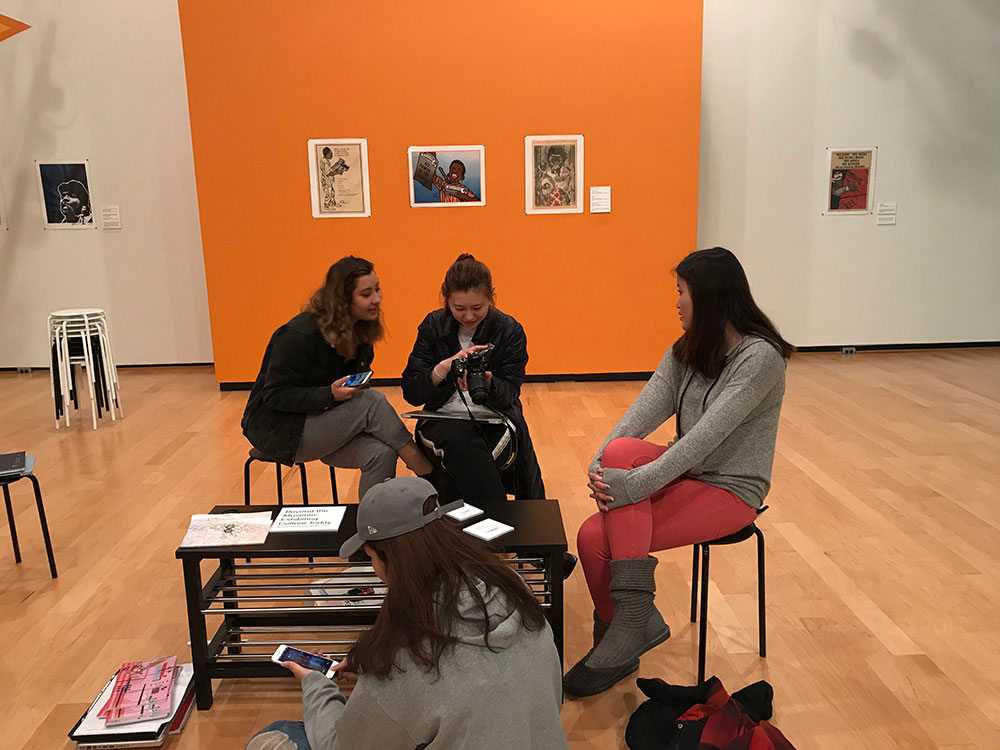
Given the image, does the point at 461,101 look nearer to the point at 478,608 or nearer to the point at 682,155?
the point at 682,155

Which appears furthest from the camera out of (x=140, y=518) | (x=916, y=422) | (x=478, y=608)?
(x=916, y=422)

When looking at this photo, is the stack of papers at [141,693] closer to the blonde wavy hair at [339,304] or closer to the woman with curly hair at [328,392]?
the woman with curly hair at [328,392]

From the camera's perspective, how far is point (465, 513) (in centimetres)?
248

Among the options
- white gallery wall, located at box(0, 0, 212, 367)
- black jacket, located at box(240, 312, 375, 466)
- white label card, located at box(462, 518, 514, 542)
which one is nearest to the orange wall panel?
white gallery wall, located at box(0, 0, 212, 367)

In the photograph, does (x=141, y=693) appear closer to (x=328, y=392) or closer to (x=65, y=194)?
(x=328, y=392)

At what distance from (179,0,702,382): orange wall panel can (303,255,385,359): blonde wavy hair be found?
338cm

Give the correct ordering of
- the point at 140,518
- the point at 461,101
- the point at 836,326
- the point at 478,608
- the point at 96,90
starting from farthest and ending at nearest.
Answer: the point at 836,326
the point at 96,90
the point at 461,101
the point at 140,518
the point at 478,608

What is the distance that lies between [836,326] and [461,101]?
13.0ft

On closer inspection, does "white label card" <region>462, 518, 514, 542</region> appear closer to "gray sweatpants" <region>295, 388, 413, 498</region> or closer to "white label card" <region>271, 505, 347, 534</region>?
"white label card" <region>271, 505, 347, 534</region>

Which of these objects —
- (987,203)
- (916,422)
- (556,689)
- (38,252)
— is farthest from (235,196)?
(987,203)

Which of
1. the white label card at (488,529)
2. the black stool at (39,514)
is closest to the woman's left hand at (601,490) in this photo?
the white label card at (488,529)

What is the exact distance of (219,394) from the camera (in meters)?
6.60

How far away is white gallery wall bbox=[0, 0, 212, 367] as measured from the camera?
22.8 ft

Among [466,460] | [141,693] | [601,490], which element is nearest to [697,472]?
[601,490]
